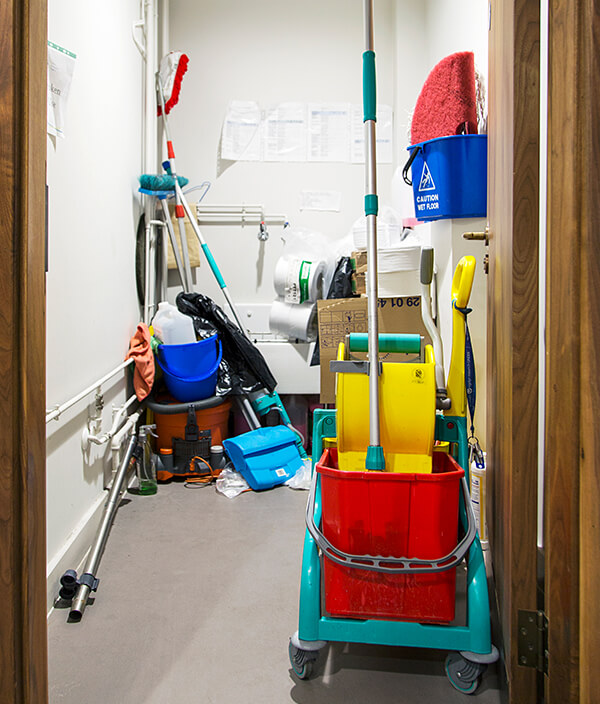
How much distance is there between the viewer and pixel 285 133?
140 inches

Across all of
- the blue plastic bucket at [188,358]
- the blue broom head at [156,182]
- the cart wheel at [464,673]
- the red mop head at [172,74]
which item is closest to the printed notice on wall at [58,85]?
the blue broom head at [156,182]

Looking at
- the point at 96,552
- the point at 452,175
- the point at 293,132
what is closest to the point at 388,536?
the point at 96,552

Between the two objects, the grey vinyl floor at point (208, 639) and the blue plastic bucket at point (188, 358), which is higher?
the blue plastic bucket at point (188, 358)

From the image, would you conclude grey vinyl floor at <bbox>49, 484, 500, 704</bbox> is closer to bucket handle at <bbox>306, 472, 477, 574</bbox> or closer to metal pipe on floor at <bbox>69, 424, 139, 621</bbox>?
metal pipe on floor at <bbox>69, 424, 139, 621</bbox>

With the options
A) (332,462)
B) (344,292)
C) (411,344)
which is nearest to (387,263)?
(344,292)

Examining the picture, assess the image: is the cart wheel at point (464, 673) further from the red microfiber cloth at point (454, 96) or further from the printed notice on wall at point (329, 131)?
the printed notice on wall at point (329, 131)

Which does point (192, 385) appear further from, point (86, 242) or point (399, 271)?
point (399, 271)

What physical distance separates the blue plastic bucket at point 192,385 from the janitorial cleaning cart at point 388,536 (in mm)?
1593

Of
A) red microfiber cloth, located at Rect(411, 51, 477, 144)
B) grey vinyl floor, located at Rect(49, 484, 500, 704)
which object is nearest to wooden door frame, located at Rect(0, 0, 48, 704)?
grey vinyl floor, located at Rect(49, 484, 500, 704)

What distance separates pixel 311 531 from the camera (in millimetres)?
1292

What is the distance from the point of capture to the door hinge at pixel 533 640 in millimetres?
1075

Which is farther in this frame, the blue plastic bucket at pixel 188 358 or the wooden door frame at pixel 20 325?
the blue plastic bucket at pixel 188 358

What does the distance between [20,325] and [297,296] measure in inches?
90.0

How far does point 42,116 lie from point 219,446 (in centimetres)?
214
